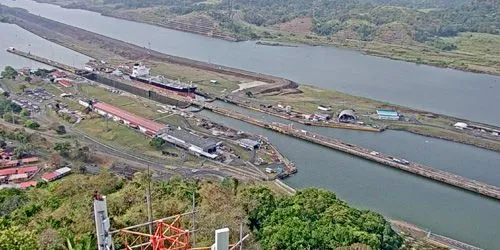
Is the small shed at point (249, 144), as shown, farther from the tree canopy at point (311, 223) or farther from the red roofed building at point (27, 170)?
the red roofed building at point (27, 170)

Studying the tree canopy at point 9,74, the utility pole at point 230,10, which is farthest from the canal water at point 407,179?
the utility pole at point 230,10

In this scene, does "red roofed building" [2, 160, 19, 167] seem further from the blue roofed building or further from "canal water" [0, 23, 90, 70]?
"canal water" [0, 23, 90, 70]

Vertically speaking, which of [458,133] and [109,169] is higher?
[458,133]

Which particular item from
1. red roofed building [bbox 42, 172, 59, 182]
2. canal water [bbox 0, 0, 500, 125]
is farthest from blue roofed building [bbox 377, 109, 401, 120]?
red roofed building [bbox 42, 172, 59, 182]

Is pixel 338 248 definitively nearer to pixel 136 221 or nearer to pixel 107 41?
pixel 136 221

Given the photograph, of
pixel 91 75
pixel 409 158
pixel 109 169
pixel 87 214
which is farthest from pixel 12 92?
pixel 409 158

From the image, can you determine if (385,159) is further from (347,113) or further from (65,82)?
(65,82)
